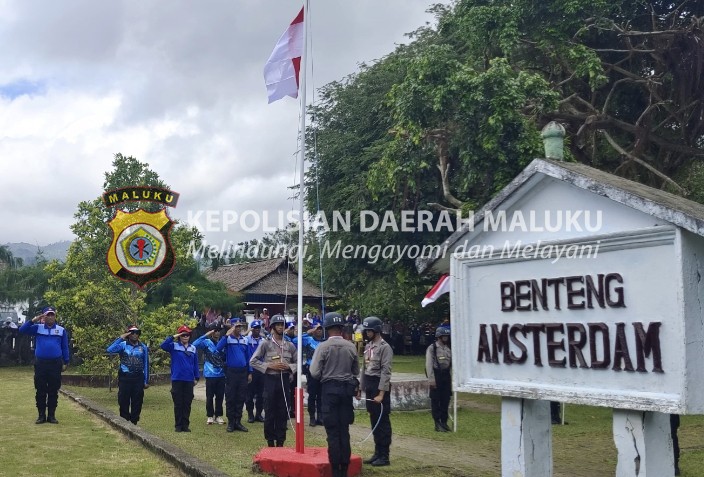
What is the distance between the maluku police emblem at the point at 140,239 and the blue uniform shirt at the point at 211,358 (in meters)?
7.15

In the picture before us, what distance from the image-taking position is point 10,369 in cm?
2828

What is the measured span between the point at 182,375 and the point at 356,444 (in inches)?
125

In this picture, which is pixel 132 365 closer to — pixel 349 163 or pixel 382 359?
pixel 382 359

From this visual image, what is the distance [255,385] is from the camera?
13812 millimetres

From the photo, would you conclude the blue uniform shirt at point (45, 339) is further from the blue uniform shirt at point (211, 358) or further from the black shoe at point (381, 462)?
the black shoe at point (381, 462)

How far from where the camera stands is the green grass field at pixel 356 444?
9.28 m

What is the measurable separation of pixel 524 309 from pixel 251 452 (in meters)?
5.22

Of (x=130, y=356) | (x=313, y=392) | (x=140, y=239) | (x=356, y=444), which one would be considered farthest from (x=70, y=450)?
(x=140, y=239)

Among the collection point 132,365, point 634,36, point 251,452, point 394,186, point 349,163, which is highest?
point 634,36

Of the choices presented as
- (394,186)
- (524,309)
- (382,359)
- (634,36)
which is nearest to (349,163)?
(394,186)

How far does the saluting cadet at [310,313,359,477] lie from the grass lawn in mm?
1804

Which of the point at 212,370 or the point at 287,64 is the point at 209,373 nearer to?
the point at 212,370

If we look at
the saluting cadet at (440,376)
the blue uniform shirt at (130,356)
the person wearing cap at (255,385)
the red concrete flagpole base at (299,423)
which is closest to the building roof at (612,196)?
the red concrete flagpole base at (299,423)

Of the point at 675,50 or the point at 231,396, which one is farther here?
the point at 675,50
